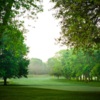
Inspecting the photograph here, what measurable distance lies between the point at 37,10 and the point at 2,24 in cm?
553

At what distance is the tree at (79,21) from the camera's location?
2542cm

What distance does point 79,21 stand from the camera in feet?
84.6

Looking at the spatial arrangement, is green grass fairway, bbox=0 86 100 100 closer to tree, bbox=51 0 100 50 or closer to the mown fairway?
the mown fairway

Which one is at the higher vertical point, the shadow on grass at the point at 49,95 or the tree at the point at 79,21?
the tree at the point at 79,21

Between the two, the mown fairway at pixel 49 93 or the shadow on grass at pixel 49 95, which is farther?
the mown fairway at pixel 49 93

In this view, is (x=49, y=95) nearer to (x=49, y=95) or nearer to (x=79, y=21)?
(x=49, y=95)

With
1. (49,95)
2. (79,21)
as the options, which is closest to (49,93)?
(49,95)

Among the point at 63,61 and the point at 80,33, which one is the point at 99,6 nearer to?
the point at 80,33

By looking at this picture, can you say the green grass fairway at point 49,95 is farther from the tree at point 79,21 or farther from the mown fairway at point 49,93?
the tree at point 79,21

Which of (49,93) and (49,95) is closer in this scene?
(49,95)

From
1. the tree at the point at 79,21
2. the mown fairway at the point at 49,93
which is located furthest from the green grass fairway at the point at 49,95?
the tree at the point at 79,21

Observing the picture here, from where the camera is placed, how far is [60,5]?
89.9ft

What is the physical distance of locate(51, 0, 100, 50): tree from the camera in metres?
25.4

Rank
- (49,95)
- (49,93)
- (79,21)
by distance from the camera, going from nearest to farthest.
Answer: (79,21) → (49,95) → (49,93)
